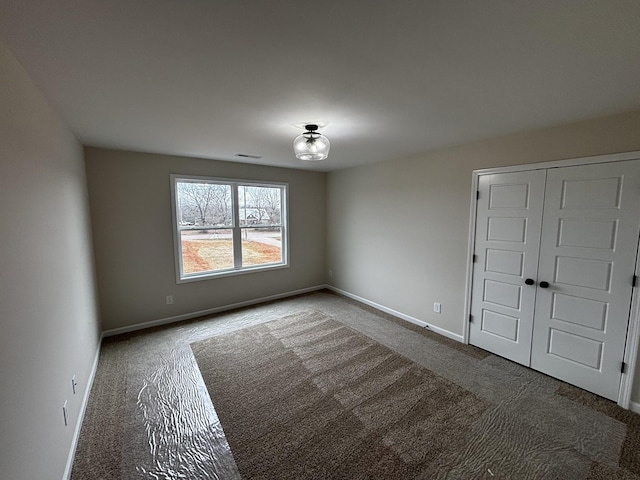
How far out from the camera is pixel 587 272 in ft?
7.78

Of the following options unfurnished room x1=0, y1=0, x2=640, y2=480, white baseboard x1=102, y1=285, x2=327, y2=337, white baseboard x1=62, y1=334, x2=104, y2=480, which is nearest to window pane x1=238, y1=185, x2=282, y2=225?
unfurnished room x1=0, y1=0, x2=640, y2=480

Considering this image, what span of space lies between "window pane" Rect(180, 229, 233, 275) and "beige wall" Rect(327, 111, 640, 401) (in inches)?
81.0

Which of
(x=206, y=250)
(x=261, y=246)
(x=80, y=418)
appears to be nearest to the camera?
(x=80, y=418)

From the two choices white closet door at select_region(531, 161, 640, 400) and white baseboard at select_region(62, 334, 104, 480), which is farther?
white closet door at select_region(531, 161, 640, 400)

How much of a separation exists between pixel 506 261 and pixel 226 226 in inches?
151

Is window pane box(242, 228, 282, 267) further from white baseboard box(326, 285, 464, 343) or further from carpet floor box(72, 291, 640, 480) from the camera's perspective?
carpet floor box(72, 291, 640, 480)

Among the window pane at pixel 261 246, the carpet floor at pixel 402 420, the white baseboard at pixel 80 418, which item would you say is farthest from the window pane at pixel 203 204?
the white baseboard at pixel 80 418

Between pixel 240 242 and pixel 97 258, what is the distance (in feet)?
6.08

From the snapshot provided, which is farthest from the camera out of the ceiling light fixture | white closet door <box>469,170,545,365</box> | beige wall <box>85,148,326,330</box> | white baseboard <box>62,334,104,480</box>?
beige wall <box>85,148,326,330</box>

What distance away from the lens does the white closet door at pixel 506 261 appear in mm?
2688

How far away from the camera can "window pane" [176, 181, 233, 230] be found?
3.94 m

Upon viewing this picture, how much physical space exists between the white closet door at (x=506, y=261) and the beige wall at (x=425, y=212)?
0.56 feet

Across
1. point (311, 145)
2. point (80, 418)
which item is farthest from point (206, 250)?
point (311, 145)

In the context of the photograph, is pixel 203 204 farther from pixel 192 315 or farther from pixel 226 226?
pixel 192 315
